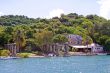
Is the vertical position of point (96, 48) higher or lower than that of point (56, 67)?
higher

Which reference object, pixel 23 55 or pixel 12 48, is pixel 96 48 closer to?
pixel 23 55

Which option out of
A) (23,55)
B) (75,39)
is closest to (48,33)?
(23,55)

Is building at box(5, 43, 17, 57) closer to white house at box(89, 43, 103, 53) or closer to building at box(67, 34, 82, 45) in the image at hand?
white house at box(89, 43, 103, 53)

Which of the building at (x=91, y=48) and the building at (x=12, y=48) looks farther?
the building at (x=91, y=48)

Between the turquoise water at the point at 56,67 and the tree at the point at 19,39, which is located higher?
the tree at the point at 19,39

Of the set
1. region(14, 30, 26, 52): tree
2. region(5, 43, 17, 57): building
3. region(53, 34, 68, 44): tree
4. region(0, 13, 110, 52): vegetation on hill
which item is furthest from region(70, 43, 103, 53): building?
region(5, 43, 17, 57): building

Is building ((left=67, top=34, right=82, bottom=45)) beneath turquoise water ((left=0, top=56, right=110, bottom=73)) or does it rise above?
above

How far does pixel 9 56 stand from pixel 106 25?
3383 cm

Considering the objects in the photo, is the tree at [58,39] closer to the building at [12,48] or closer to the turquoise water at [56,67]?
the building at [12,48]

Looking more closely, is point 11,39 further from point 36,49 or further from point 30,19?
point 30,19

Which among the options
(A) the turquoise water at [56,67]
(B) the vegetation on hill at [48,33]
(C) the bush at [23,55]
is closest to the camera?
(A) the turquoise water at [56,67]

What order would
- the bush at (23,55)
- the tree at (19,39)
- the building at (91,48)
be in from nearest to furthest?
the bush at (23,55) → the tree at (19,39) → the building at (91,48)

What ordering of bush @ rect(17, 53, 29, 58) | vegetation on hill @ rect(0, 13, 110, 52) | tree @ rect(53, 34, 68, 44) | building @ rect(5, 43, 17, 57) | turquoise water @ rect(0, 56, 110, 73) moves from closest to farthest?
turquoise water @ rect(0, 56, 110, 73)
bush @ rect(17, 53, 29, 58)
building @ rect(5, 43, 17, 57)
vegetation on hill @ rect(0, 13, 110, 52)
tree @ rect(53, 34, 68, 44)

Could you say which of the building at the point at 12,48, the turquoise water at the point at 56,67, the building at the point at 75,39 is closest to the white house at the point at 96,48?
the building at the point at 75,39
